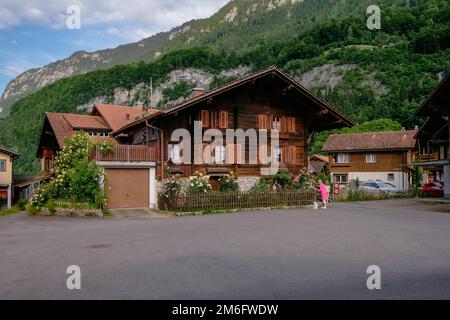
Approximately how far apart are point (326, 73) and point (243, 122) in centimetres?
10414

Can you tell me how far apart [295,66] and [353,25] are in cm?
2193

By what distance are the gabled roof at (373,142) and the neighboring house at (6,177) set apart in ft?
119

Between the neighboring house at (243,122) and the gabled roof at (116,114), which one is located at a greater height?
the gabled roof at (116,114)

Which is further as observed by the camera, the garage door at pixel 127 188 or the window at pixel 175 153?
the window at pixel 175 153

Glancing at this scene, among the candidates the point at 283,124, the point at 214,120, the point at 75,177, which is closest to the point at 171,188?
the point at 75,177

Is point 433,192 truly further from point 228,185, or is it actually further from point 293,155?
point 228,185

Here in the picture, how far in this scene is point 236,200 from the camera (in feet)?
78.9

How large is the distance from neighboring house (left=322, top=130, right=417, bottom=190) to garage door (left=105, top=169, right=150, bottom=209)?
107ft

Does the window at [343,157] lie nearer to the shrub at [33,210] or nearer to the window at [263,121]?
the window at [263,121]

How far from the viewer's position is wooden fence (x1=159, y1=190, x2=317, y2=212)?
22.7 metres

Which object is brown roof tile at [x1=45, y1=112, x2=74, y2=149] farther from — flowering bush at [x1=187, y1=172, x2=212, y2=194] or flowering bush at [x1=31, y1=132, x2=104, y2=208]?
flowering bush at [x1=187, y1=172, x2=212, y2=194]

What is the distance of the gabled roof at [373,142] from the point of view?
176 feet

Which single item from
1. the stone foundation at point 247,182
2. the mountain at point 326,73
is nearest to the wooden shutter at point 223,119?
the stone foundation at point 247,182

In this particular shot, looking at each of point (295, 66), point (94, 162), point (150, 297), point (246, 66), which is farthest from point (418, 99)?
point (150, 297)
